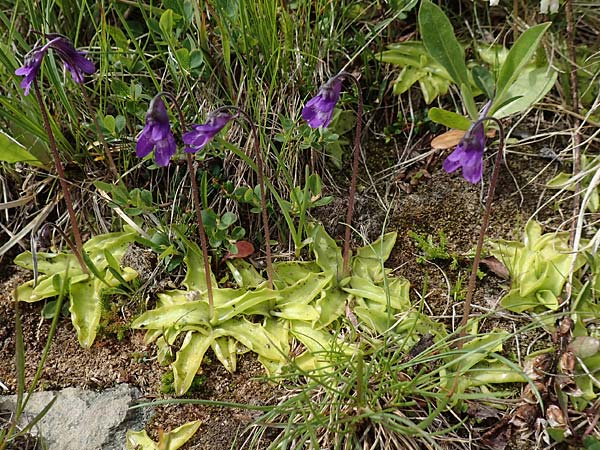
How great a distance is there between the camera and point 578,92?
2846 mm

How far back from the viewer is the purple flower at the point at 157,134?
1911 millimetres

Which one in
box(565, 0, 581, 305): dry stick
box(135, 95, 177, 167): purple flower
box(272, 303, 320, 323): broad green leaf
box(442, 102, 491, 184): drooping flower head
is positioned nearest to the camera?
box(442, 102, 491, 184): drooping flower head

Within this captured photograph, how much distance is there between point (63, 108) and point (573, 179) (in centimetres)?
211

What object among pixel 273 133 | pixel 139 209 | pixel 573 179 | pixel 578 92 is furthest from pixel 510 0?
pixel 139 209

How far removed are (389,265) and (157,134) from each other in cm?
111

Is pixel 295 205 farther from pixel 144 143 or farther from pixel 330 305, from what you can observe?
pixel 144 143

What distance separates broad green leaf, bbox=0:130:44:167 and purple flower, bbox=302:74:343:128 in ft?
3.93

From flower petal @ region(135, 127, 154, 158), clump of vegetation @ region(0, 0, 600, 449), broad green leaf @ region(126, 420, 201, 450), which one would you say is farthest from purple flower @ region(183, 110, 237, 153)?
broad green leaf @ region(126, 420, 201, 450)

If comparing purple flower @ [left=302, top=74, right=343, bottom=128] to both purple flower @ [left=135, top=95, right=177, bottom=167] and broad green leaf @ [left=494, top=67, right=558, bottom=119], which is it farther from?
broad green leaf @ [left=494, top=67, right=558, bottom=119]

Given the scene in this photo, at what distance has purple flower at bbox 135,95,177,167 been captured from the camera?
1911 millimetres

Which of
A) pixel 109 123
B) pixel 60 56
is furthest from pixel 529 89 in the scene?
pixel 60 56

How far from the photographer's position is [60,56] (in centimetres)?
221

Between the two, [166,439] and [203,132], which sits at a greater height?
[203,132]

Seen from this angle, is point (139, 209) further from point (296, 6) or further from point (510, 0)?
point (510, 0)
